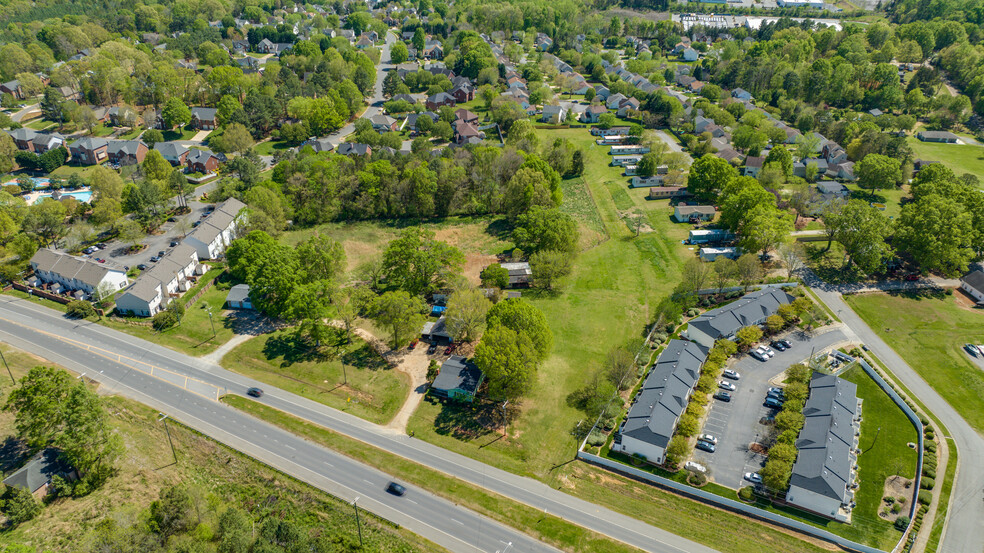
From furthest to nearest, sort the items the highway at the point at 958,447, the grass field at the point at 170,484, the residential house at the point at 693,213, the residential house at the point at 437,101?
the residential house at the point at 437,101 → the residential house at the point at 693,213 → the highway at the point at 958,447 → the grass field at the point at 170,484

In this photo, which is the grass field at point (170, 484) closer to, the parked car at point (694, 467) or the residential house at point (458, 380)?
the residential house at point (458, 380)

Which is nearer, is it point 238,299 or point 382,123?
point 238,299

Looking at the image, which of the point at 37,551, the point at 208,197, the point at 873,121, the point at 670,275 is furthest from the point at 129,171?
the point at 873,121

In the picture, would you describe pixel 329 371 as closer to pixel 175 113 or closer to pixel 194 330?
pixel 194 330

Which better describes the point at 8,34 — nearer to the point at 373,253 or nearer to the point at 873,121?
the point at 373,253

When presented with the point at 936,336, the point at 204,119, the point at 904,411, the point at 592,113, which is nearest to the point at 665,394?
the point at 904,411

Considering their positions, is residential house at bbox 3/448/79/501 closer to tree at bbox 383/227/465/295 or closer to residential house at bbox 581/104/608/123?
tree at bbox 383/227/465/295

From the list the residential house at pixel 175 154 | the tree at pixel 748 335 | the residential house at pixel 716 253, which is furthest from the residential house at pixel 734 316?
the residential house at pixel 175 154
